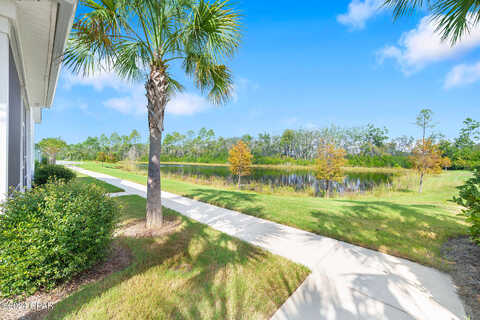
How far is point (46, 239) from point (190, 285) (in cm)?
158

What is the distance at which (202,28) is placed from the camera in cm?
343

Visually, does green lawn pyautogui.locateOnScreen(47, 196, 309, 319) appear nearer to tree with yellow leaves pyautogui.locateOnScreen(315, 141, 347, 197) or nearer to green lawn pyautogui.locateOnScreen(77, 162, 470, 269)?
green lawn pyautogui.locateOnScreen(77, 162, 470, 269)

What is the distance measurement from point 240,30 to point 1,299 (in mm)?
4931

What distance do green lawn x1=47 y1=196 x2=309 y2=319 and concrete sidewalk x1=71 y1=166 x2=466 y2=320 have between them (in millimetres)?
213

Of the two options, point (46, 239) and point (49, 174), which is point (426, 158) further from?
point (49, 174)

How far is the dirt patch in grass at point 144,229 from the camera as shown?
3618mm

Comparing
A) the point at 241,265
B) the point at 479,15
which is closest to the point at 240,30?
the point at 479,15

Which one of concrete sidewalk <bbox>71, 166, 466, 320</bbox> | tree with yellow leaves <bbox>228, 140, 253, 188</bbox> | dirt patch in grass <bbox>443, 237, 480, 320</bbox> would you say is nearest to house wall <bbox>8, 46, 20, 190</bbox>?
concrete sidewalk <bbox>71, 166, 466, 320</bbox>

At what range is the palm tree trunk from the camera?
12.2 feet

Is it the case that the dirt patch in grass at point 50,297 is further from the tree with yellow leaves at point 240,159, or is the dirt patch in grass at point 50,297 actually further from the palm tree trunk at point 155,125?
the tree with yellow leaves at point 240,159

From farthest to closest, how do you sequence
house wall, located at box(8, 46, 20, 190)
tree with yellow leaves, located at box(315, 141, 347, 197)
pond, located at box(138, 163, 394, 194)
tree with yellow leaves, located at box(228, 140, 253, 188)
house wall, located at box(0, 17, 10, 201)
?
tree with yellow leaves, located at box(228, 140, 253, 188)
pond, located at box(138, 163, 394, 194)
tree with yellow leaves, located at box(315, 141, 347, 197)
house wall, located at box(8, 46, 20, 190)
house wall, located at box(0, 17, 10, 201)

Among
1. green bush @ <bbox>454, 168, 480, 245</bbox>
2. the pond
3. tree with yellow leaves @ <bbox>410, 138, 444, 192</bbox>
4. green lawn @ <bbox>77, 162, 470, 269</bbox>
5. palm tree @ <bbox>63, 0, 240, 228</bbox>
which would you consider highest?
palm tree @ <bbox>63, 0, 240, 228</bbox>

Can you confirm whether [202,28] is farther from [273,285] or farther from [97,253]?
[273,285]

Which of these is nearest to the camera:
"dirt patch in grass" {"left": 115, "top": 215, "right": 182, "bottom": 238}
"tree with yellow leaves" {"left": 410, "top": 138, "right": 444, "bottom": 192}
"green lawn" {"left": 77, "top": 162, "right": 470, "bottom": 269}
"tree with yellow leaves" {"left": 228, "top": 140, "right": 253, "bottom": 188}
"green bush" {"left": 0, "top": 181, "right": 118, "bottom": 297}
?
"green bush" {"left": 0, "top": 181, "right": 118, "bottom": 297}
